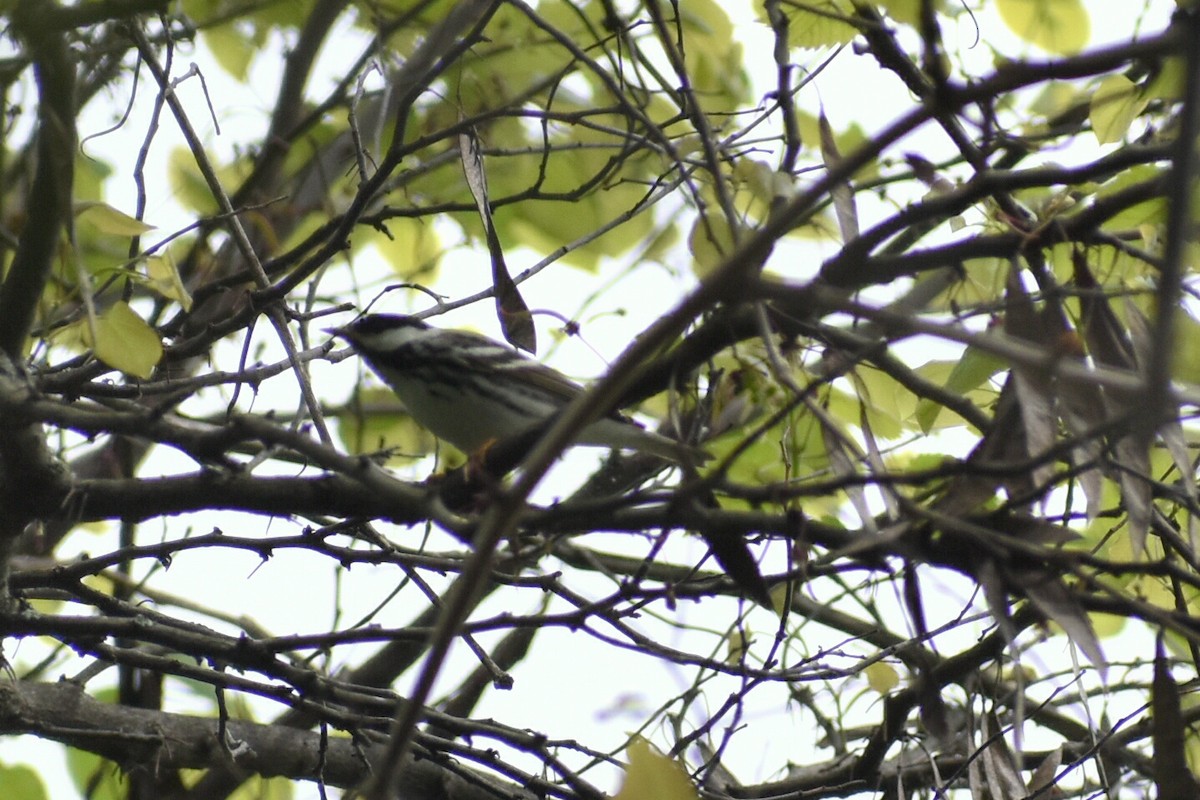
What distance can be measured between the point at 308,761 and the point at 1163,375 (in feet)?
8.79

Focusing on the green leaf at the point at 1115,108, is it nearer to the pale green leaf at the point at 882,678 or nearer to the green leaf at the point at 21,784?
the pale green leaf at the point at 882,678

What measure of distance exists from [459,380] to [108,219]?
1.66 meters

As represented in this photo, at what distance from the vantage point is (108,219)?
7.98 feet

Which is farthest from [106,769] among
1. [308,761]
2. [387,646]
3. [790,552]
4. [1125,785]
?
[1125,785]

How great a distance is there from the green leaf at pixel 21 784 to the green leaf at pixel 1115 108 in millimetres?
2910

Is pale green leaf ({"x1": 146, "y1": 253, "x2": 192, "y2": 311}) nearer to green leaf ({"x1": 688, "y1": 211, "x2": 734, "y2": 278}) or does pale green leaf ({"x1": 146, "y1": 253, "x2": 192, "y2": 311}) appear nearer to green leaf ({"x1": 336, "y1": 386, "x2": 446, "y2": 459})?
green leaf ({"x1": 688, "y1": 211, "x2": 734, "y2": 278})

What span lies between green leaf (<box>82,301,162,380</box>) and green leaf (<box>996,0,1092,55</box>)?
2443mm

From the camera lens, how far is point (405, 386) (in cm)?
401

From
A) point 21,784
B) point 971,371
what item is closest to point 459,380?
point 21,784

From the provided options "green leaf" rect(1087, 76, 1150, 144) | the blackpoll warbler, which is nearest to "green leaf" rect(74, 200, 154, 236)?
the blackpoll warbler

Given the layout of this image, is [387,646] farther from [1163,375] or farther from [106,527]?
[1163,375]

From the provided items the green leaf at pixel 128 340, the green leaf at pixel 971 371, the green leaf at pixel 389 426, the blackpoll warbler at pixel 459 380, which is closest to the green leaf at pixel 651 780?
the green leaf at pixel 971 371

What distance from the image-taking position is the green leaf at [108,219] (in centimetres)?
242

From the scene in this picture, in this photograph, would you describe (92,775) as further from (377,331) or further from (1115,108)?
(1115,108)
